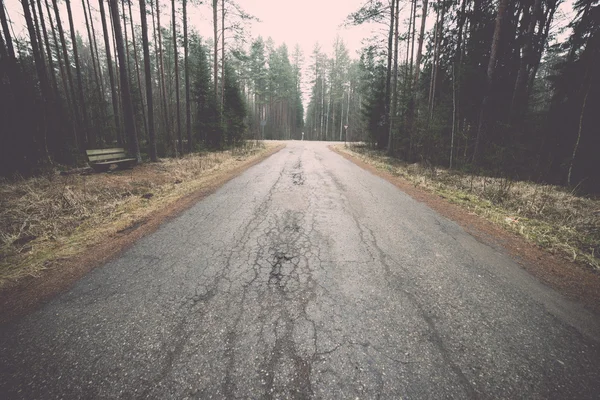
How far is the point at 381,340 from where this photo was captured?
1838 mm

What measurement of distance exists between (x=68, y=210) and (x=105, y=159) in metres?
5.09

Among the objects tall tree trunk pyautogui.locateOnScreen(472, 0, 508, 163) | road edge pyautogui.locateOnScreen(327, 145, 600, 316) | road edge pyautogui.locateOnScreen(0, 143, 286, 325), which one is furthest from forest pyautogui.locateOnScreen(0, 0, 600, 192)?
road edge pyautogui.locateOnScreen(0, 143, 286, 325)

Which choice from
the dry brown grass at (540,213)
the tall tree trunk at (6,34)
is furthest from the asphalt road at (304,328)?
the tall tree trunk at (6,34)

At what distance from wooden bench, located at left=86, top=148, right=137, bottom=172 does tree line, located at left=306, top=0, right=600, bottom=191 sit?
13.2 meters

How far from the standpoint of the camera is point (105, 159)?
28.5 ft

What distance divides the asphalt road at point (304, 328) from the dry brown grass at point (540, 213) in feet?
3.51

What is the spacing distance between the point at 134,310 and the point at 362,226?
3.34 meters

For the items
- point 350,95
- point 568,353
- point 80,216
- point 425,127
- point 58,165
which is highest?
point 350,95

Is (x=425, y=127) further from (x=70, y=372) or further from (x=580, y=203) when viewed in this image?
(x=70, y=372)

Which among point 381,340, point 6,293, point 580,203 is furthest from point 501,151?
point 6,293

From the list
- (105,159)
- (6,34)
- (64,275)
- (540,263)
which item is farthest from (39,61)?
(540,263)

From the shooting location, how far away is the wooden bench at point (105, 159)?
7.81 m

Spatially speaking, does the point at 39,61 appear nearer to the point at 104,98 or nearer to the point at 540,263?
the point at 104,98

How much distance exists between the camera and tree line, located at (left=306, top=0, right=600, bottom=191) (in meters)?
7.67
